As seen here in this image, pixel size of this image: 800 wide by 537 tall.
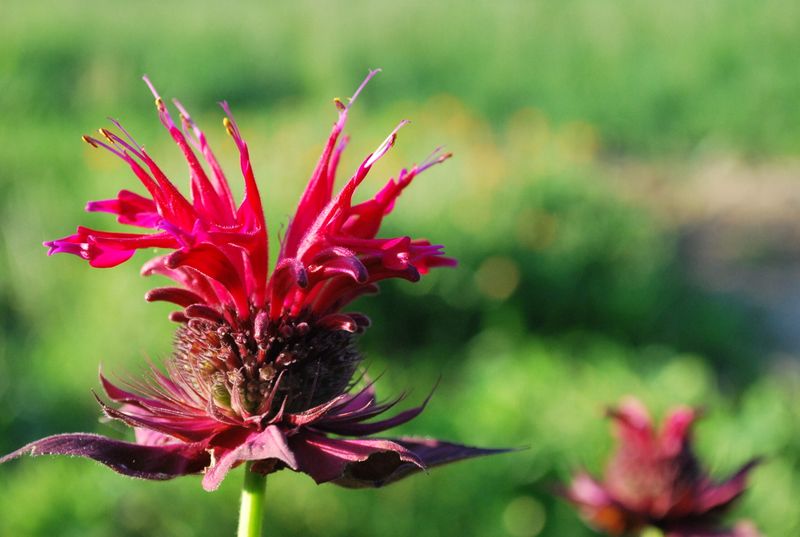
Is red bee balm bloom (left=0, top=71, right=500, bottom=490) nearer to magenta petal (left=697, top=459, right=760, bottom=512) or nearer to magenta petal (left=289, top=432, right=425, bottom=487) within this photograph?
magenta petal (left=289, top=432, right=425, bottom=487)

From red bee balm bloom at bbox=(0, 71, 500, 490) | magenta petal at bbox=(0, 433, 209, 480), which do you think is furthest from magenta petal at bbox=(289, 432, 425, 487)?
magenta petal at bbox=(0, 433, 209, 480)

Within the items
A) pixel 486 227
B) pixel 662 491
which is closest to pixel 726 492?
pixel 662 491

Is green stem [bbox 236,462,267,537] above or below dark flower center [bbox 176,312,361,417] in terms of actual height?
below

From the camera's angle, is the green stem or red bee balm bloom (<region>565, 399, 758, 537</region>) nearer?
the green stem

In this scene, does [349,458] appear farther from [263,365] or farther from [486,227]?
[486,227]

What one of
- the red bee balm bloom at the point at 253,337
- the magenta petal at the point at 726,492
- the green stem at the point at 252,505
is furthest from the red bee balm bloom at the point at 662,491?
the green stem at the point at 252,505

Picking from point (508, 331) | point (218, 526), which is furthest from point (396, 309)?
point (218, 526)

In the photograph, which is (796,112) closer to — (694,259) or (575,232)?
(694,259)
